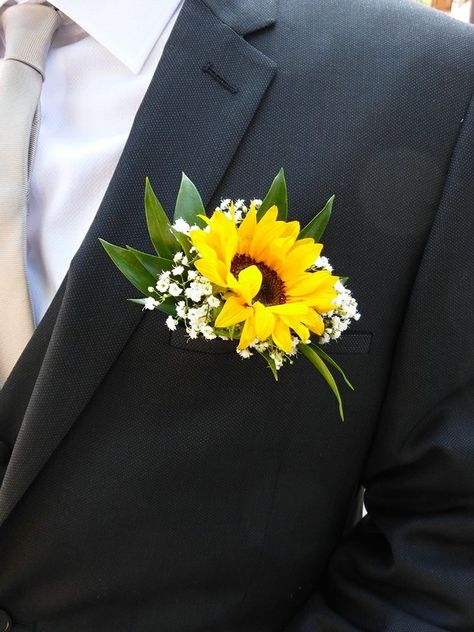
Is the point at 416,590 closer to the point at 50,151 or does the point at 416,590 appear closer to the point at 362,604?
the point at 362,604

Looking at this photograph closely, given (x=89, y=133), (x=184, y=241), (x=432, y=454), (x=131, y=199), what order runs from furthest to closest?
(x=89, y=133) < (x=432, y=454) < (x=131, y=199) < (x=184, y=241)

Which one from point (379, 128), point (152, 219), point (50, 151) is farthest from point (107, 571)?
point (379, 128)

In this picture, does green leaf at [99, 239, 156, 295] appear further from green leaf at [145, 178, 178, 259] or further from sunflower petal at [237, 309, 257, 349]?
sunflower petal at [237, 309, 257, 349]

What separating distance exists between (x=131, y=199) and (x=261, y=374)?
1.12 ft

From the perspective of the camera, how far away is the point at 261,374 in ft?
4.43

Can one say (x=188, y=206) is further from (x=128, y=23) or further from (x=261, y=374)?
(x=128, y=23)

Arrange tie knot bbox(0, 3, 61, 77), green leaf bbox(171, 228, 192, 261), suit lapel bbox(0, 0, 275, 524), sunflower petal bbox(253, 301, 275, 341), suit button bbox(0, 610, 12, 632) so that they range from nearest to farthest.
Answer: sunflower petal bbox(253, 301, 275, 341) → green leaf bbox(171, 228, 192, 261) → suit lapel bbox(0, 0, 275, 524) → suit button bbox(0, 610, 12, 632) → tie knot bbox(0, 3, 61, 77)

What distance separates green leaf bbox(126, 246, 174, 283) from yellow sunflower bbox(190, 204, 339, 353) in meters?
0.06

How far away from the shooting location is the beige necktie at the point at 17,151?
A: 1.39 metres

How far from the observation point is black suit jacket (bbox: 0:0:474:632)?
4.18 ft

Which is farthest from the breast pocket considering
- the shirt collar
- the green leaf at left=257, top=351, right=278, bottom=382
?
the shirt collar

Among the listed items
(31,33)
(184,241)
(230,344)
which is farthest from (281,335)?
(31,33)

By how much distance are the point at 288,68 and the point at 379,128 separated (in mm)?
171

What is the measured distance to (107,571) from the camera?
4.55 ft
